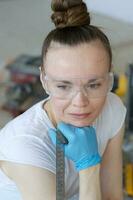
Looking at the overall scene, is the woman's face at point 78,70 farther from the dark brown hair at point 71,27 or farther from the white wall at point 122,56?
the white wall at point 122,56

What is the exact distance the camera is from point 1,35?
409 cm

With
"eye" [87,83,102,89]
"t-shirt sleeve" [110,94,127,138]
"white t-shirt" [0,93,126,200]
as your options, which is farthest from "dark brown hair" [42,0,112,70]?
"t-shirt sleeve" [110,94,127,138]

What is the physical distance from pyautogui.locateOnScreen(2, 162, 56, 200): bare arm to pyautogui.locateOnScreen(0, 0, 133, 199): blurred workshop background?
3.03ft

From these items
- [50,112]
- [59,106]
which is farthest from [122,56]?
[59,106]

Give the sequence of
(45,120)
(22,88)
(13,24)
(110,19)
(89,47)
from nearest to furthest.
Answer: (89,47)
(45,120)
(22,88)
(110,19)
(13,24)

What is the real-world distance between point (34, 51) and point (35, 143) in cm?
239

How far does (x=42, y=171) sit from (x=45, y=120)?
167 millimetres

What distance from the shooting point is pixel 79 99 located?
1224 mm

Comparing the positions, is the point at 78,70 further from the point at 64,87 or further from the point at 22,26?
the point at 22,26

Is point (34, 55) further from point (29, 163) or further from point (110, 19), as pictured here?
point (29, 163)

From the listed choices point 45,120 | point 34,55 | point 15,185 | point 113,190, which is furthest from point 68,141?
point 34,55

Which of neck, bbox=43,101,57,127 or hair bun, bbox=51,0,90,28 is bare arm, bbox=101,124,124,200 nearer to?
neck, bbox=43,101,57,127

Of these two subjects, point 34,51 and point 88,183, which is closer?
point 88,183

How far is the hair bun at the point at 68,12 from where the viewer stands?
1.25 meters
